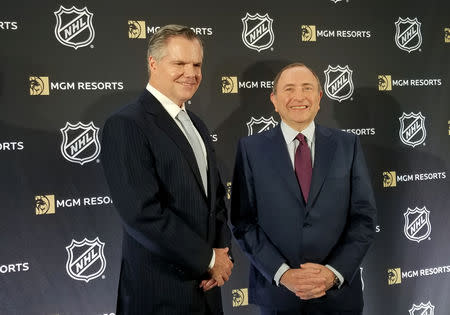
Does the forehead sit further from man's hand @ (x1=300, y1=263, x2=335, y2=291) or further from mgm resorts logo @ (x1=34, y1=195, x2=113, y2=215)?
mgm resorts logo @ (x1=34, y1=195, x2=113, y2=215)

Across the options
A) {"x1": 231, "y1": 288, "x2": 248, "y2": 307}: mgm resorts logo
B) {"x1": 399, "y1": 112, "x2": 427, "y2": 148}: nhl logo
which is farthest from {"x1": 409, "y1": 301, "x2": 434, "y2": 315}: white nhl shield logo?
{"x1": 231, "y1": 288, "x2": 248, "y2": 307}: mgm resorts logo

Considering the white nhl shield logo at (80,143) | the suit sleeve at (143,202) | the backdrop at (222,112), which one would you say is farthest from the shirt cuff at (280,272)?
the white nhl shield logo at (80,143)

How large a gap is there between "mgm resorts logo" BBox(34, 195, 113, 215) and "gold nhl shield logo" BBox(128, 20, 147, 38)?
3.30 feet

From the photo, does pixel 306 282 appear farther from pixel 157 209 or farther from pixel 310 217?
pixel 157 209

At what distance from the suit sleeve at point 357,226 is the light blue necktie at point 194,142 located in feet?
2.32

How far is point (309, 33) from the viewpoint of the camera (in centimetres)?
349

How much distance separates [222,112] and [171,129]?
1.34m

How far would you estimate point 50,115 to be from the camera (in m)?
2.93

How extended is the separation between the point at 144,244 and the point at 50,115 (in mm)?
1367

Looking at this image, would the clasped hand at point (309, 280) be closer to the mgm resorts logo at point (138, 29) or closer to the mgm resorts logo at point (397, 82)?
the mgm resorts logo at point (138, 29)

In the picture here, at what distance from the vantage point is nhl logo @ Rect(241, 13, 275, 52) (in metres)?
3.34

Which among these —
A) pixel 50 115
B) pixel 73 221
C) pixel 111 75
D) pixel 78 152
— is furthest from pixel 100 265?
pixel 111 75

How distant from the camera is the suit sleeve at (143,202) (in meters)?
1.85

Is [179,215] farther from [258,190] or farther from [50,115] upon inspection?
[50,115]
